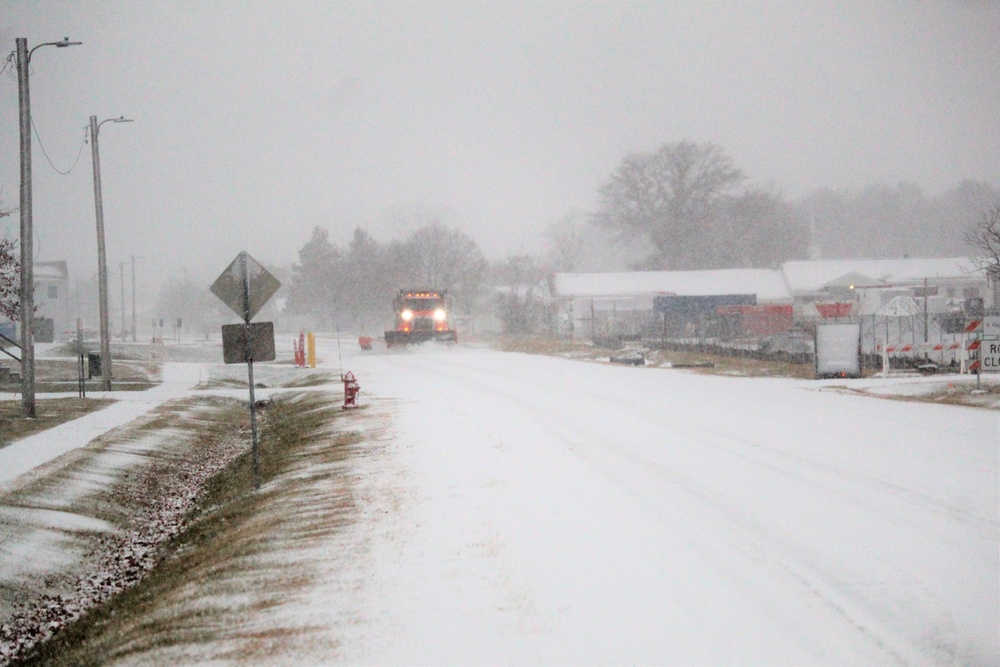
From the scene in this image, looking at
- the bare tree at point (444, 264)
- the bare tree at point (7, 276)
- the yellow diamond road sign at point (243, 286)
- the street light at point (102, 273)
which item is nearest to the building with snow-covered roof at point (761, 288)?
the bare tree at point (444, 264)

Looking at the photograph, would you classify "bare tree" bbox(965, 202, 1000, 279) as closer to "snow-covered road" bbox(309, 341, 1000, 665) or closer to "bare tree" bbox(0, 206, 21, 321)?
"snow-covered road" bbox(309, 341, 1000, 665)

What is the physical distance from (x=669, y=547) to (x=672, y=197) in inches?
3359

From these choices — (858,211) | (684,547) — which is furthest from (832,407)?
(858,211)

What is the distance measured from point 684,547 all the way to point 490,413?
9408 mm

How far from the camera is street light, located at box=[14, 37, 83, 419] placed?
65.2 feet

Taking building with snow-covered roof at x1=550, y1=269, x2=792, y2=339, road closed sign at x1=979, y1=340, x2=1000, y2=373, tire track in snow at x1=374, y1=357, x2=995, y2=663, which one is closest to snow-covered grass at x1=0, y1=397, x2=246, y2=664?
tire track in snow at x1=374, y1=357, x2=995, y2=663

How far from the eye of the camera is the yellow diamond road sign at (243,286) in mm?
11398

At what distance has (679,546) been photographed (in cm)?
727

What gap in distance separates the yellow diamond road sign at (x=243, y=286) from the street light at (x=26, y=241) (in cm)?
1084

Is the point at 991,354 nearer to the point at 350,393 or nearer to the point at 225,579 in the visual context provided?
the point at 350,393

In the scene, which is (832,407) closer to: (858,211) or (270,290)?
(270,290)

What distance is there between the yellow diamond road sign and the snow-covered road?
2873 mm

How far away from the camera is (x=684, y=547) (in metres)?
7.24

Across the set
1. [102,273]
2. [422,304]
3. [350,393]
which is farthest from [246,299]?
[422,304]
